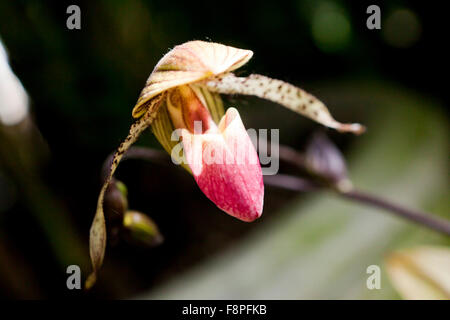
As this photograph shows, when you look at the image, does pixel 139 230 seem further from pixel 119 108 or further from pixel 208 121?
pixel 119 108

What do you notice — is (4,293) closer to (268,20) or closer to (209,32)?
(209,32)

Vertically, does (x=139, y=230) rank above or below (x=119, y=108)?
below

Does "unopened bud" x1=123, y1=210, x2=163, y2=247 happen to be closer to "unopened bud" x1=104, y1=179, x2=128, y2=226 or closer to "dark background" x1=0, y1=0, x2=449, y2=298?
"unopened bud" x1=104, y1=179, x2=128, y2=226

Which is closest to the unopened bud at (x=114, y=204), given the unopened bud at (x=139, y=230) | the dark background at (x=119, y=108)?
the unopened bud at (x=139, y=230)

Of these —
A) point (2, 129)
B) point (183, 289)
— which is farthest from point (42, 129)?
point (183, 289)

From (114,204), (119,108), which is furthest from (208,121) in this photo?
(119,108)

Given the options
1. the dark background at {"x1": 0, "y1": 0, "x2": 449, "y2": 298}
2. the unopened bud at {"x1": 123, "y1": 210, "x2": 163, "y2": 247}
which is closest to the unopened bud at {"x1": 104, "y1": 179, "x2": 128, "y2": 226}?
the unopened bud at {"x1": 123, "y1": 210, "x2": 163, "y2": 247}
